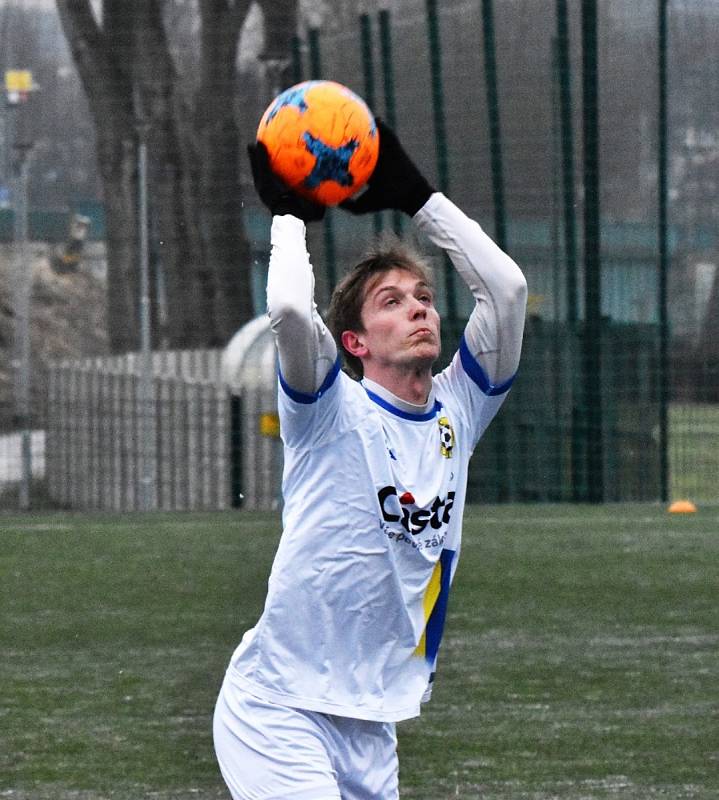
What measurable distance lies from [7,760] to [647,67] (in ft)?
30.2

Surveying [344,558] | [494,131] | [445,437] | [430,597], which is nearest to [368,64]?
[494,131]

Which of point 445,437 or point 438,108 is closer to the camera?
point 445,437

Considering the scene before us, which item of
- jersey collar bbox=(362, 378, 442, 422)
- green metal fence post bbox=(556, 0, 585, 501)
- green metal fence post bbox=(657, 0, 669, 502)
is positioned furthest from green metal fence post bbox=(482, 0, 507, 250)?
jersey collar bbox=(362, 378, 442, 422)

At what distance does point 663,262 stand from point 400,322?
10.4 m

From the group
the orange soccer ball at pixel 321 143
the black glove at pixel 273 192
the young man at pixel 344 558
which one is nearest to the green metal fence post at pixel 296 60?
the orange soccer ball at pixel 321 143

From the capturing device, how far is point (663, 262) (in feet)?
45.9

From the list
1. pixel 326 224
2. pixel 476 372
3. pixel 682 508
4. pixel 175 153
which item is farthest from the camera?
pixel 175 153

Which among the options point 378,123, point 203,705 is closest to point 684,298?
point 203,705

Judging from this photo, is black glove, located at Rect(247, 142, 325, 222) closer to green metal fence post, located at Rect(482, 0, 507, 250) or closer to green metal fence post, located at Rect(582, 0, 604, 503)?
green metal fence post, located at Rect(582, 0, 604, 503)

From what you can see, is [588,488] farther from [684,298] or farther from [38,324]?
[38,324]

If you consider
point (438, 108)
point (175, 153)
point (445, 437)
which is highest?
point (438, 108)

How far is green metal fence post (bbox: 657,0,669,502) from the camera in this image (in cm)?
1376

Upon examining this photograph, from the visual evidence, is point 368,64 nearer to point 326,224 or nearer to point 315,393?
point 326,224

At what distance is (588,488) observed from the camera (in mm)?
14039
